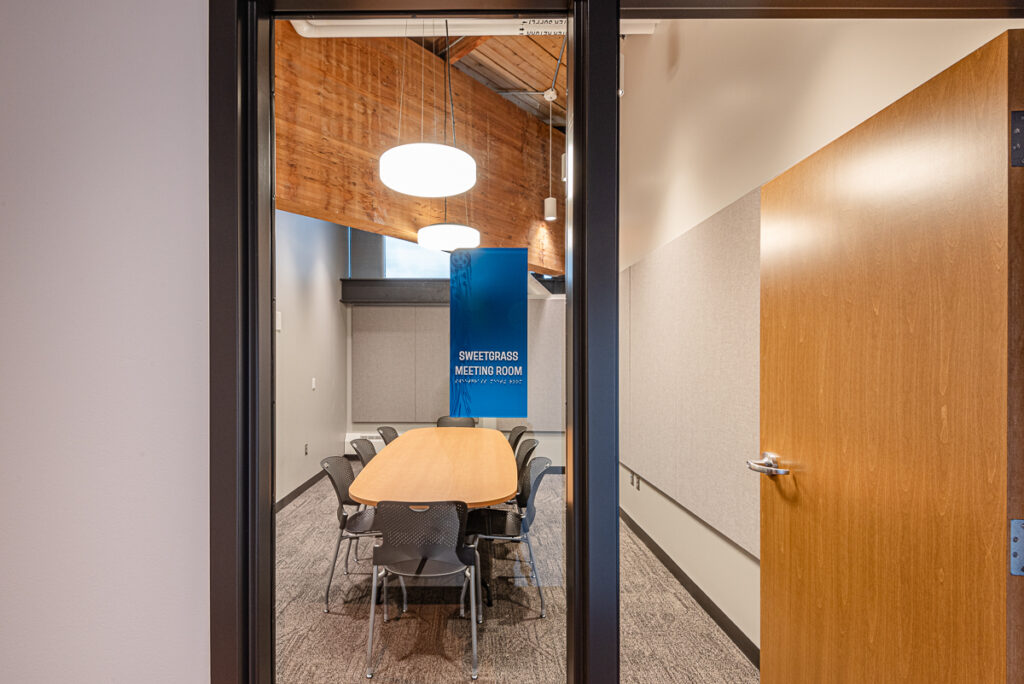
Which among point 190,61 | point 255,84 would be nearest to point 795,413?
point 255,84

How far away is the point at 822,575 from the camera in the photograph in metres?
1.28

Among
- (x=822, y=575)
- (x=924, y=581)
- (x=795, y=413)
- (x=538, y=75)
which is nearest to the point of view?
(x=924, y=581)

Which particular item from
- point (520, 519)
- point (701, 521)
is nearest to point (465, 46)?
point (520, 519)

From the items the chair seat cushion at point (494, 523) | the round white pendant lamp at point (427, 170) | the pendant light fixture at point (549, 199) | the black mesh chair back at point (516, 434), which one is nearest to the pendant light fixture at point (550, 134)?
the pendant light fixture at point (549, 199)

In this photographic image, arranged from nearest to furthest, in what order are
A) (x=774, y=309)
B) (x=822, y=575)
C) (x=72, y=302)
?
(x=72, y=302)
(x=822, y=575)
(x=774, y=309)

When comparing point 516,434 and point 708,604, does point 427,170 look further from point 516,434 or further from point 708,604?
point 708,604

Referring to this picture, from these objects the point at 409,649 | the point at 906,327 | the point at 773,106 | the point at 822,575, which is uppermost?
the point at 773,106

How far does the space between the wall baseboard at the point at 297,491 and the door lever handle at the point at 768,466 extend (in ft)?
4.29

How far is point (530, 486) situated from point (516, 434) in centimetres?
24

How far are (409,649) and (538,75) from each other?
203 centimetres

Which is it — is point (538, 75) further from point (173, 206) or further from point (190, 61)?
point (173, 206)

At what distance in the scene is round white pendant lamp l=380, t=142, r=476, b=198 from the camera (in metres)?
1.30

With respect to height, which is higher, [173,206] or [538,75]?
[538,75]

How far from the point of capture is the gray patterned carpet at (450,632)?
135 cm
